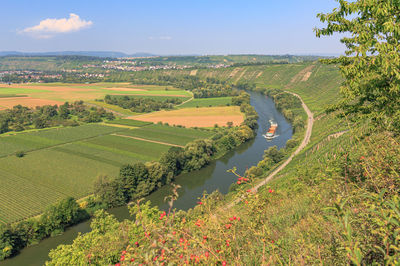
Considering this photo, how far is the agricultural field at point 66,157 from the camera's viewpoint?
42.2 m

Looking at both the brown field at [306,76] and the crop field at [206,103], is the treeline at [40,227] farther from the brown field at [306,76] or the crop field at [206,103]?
the brown field at [306,76]

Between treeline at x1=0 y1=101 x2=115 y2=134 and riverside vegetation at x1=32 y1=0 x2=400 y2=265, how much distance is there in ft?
304

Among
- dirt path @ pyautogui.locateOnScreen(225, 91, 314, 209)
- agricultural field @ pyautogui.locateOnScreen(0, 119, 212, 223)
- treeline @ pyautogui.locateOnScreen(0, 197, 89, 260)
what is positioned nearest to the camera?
treeline @ pyautogui.locateOnScreen(0, 197, 89, 260)

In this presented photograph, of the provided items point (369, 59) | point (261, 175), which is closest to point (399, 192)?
point (369, 59)

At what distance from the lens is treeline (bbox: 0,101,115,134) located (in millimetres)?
86500

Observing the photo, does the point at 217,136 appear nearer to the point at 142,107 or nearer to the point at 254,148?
the point at 254,148

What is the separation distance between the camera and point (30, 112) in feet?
339

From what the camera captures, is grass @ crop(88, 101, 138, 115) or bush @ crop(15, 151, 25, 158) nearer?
bush @ crop(15, 151, 25, 158)

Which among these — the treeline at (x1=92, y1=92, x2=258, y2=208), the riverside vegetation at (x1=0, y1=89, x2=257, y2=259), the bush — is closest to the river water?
the riverside vegetation at (x1=0, y1=89, x2=257, y2=259)

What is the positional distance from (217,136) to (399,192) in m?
66.2

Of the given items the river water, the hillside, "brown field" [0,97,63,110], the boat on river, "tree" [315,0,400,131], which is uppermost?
"tree" [315,0,400,131]

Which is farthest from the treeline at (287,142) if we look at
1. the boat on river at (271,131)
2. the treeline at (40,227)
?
the treeline at (40,227)

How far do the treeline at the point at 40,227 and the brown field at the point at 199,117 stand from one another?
55.4 metres

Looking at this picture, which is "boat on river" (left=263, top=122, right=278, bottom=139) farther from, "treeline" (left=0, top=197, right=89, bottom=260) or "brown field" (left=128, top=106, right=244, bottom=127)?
"treeline" (left=0, top=197, right=89, bottom=260)
